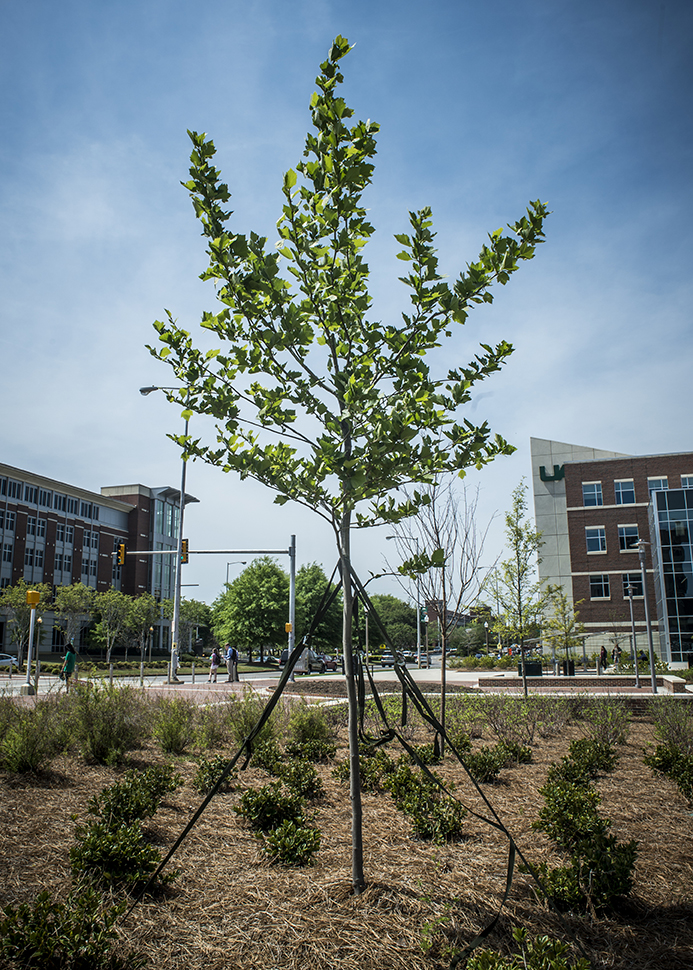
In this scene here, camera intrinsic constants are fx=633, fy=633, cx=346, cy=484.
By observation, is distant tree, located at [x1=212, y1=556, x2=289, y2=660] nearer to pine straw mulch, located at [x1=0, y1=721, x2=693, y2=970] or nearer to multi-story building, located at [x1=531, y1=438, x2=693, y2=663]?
multi-story building, located at [x1=531, y1=438, x2=693, y2=663]

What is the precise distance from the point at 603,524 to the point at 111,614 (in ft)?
133

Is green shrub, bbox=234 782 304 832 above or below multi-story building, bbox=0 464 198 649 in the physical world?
below

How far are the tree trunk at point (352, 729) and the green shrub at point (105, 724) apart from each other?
184 inches

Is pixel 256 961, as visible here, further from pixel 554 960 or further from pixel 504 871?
pixel 504 871

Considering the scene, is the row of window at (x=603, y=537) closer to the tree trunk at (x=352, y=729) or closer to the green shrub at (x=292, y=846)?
the green shrub at (x=292, y=846)

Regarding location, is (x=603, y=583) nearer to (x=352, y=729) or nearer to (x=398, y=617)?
(x=352, y=729)

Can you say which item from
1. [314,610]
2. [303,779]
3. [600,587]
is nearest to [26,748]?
[303,779]

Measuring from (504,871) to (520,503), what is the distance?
56.1ft

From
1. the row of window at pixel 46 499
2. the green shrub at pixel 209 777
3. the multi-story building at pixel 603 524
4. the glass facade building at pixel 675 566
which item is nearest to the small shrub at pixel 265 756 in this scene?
the green shrub at pixel 209 777

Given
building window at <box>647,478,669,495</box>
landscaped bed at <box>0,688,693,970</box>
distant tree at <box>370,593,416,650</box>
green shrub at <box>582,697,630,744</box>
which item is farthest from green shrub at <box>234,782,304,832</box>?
distant tree at <box>370,593,416,650</box>

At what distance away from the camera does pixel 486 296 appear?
12.4 feet

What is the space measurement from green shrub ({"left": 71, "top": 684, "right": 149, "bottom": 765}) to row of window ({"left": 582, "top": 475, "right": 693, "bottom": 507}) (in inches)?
1799

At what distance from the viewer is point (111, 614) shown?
176 ft

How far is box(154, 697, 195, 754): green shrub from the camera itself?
28.6 ft
